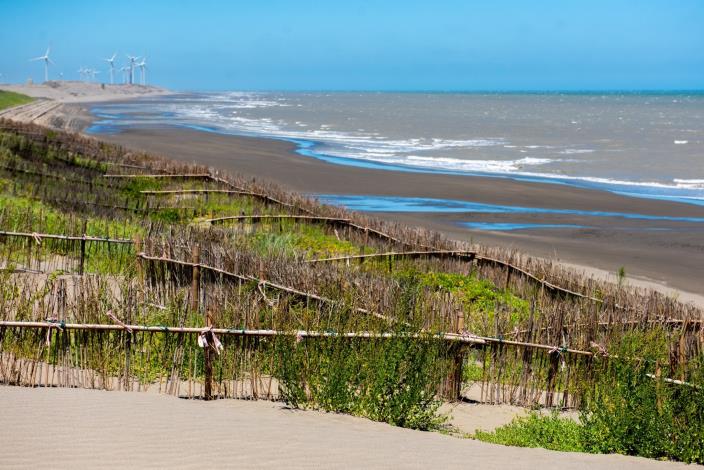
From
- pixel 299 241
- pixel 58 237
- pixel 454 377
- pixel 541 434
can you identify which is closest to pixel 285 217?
pixel 299 241

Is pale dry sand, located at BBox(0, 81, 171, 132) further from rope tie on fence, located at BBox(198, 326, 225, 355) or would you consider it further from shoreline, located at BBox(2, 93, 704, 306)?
rope tie on fence, located at BBox(198, 326, 225, 355)

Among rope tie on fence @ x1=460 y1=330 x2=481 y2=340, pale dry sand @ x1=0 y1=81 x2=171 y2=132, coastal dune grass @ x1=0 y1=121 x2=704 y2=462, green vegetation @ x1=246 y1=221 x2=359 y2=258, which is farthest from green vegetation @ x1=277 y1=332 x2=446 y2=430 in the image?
pale dry sand @ x1=0 y1=81 x2=171 y2=132

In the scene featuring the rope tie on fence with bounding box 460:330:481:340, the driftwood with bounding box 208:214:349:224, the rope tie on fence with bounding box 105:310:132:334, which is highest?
the rope tie on fence with bounding box 105:310:132:334

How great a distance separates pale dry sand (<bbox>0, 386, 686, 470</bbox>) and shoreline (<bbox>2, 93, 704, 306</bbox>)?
6831mm

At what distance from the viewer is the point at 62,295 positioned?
25.5 feet

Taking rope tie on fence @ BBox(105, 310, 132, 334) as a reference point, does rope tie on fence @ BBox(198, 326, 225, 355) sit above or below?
below

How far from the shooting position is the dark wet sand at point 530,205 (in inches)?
664

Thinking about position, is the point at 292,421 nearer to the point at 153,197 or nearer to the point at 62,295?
the point at 62,295

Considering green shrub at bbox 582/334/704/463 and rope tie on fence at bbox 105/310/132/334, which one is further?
rope tie on fence at bbox 105/310/132/334

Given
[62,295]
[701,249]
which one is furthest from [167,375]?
[701,249]

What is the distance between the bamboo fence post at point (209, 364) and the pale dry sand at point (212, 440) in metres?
0.30

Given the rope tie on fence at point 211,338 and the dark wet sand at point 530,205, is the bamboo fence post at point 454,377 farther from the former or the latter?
the dark wet sand at point 530,205

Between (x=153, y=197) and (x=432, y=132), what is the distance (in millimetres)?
40022

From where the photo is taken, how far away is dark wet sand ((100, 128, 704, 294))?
16.9 m
